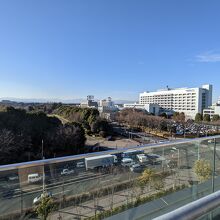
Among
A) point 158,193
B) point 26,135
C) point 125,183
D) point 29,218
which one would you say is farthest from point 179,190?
point 26,135

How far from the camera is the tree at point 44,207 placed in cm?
184

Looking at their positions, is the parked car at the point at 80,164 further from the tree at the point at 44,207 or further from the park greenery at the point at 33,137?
the park greenery at the point at 33,137

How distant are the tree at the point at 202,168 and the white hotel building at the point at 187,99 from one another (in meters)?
52.8

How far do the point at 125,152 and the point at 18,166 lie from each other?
90 centimetres

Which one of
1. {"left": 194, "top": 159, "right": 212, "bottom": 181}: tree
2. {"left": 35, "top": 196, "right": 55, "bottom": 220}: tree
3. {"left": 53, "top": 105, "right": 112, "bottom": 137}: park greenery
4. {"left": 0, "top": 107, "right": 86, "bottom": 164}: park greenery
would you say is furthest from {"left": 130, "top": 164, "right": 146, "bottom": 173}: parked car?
{"left": 53, "top": 105, "right": 112, "bottom": 137}: park greenery

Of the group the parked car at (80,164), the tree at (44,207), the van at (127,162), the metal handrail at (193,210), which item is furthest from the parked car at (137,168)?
the metal handrail at (193,210)

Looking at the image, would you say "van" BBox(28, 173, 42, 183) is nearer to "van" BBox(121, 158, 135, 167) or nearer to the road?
the road

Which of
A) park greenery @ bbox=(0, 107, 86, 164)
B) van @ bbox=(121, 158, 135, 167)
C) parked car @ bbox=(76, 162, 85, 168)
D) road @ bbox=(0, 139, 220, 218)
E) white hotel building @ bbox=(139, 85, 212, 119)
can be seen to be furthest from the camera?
white hotel building @ bbox=(139, 85, 212, 119)

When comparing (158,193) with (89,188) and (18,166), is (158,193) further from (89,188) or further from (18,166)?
(18,166)

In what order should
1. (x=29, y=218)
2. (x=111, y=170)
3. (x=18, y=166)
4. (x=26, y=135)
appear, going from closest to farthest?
(x=18, y=166) < (x=29, y=218) < (x=111, y=170) < (x=26, y=135)

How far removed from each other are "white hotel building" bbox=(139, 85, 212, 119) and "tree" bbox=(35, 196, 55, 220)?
176ft

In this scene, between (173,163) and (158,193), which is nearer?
(158,193)

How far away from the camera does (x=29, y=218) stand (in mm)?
1786

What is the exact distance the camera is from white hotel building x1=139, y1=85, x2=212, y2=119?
59.0m
